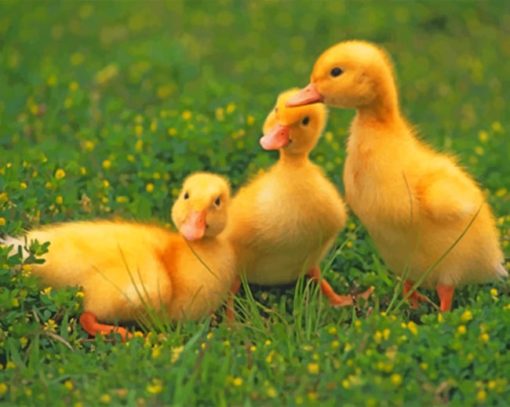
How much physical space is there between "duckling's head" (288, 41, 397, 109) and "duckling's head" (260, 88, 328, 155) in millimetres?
171

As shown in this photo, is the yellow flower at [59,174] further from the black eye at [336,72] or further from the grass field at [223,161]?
the black eye at [336,72]

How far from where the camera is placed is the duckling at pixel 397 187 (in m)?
5.48

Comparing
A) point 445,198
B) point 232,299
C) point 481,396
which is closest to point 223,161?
point 232,299

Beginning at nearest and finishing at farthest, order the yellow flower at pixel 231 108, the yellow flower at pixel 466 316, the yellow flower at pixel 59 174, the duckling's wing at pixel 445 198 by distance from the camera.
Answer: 1. the yellow flower at pixel 466 316
2. the duckling's wing at pixel 445 198
3. the yellow flower at pixel 59 174
4. the yellow flower at pixel 231 108

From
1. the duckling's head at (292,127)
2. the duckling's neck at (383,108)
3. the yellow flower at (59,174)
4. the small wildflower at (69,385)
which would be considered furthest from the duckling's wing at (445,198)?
the yellow flower at (59,174)

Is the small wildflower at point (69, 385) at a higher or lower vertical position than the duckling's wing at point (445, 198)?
lower

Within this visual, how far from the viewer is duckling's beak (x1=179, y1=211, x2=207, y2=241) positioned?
550cm

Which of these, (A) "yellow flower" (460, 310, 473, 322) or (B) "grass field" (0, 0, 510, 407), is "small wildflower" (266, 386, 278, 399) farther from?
(A) "yellow flower" (460, 310, 473, 322)

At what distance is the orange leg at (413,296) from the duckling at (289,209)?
0.27m

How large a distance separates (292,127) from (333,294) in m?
0.78

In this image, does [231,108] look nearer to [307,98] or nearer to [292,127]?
[292,127]

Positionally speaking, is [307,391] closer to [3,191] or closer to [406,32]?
[3,191]

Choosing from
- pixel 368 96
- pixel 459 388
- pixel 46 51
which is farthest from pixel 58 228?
pixel 46 51

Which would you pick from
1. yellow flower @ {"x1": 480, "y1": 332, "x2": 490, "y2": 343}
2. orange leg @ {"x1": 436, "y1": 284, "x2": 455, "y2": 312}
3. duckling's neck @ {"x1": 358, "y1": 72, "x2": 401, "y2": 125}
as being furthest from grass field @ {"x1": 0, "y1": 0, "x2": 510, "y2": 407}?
→ duckling's neck @ {"x1": 358, "y1": 72, "x2": 401, "y2": 125}
